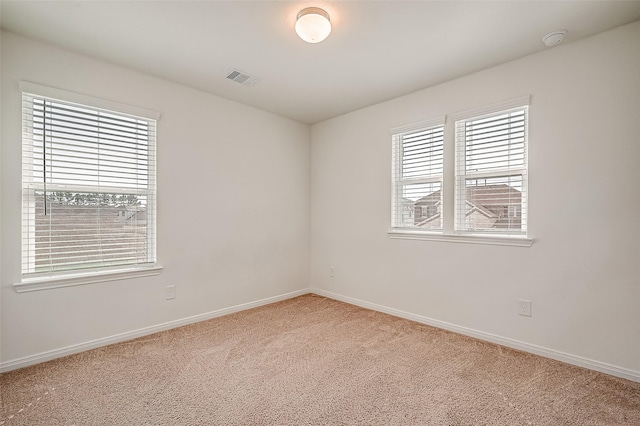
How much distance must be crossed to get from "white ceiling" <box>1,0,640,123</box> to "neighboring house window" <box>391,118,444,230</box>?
534mm

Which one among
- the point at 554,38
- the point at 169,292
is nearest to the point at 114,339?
the point at 169,292

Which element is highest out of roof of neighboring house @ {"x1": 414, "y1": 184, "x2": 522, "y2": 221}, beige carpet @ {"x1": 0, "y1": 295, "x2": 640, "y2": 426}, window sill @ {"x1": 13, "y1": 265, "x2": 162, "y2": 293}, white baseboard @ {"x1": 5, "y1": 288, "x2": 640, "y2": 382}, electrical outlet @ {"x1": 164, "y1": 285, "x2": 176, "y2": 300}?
roof of neighboring house @ {"x1": 414, "y1": 184, "x2": 522, "y2": 221}

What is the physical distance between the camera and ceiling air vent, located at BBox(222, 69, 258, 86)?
2928 millimetres

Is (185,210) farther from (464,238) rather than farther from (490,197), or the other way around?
(490,197)

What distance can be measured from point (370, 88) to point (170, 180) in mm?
2282

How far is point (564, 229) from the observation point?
2434 mm

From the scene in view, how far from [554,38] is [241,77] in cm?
262

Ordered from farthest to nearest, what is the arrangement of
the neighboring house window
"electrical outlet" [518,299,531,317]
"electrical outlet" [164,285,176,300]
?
1. the neighboring house window
2. "electrical outlet" [164,285,176,300]
3. "electrical outlet" [518,299,531,317]

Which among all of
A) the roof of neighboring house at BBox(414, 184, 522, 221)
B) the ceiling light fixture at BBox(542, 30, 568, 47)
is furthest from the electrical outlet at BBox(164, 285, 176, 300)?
the ceiling light fixture at BBox(542, 30, 568, 47)

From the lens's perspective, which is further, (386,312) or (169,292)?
(386,312)

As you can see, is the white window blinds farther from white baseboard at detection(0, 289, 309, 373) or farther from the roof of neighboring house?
white baseboard at detection(0, 289, 309, 373)

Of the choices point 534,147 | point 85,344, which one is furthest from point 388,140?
point 85,344

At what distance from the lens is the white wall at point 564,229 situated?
7.19ft

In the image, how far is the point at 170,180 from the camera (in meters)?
3.11
